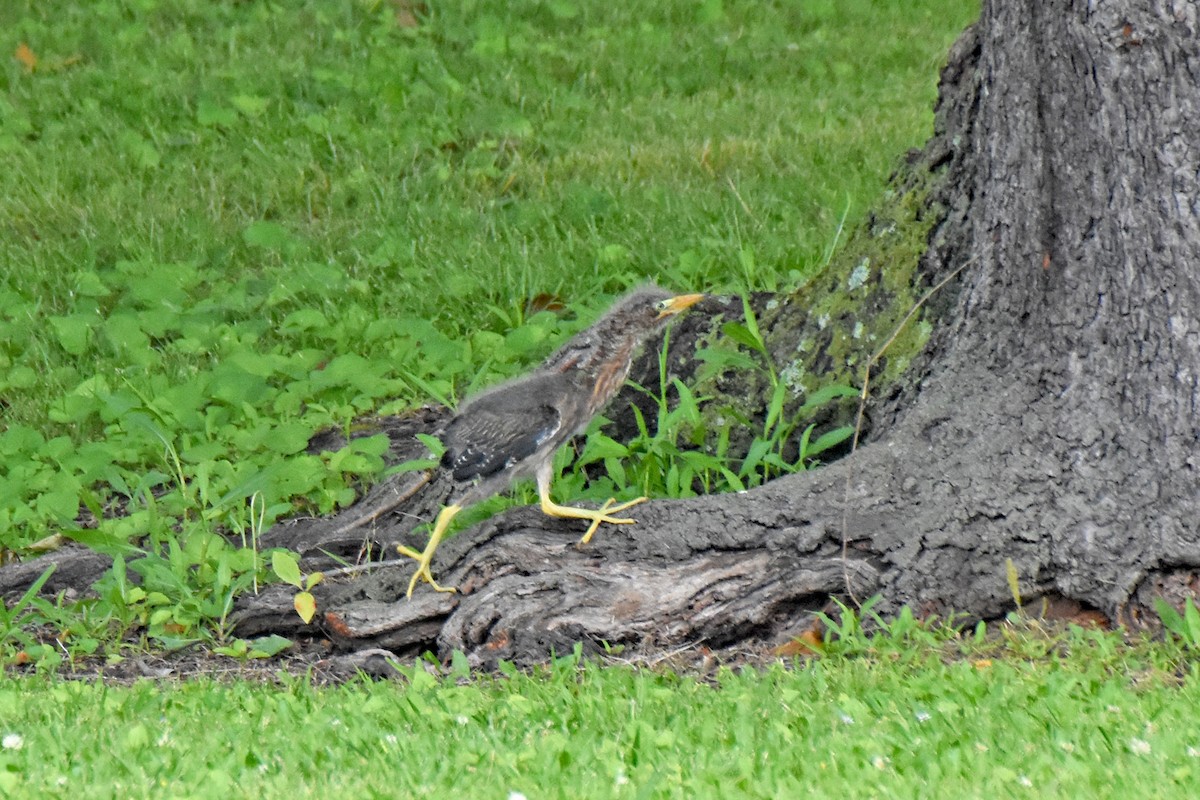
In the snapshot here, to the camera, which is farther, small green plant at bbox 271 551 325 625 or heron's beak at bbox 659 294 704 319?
heron's beak at bbox 659 294 704 319

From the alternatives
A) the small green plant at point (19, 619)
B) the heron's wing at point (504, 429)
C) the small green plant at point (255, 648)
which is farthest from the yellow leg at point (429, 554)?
the small green plant at point (19, 619)

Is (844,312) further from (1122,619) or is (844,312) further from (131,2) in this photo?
(131,2)

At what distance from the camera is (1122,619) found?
448cm

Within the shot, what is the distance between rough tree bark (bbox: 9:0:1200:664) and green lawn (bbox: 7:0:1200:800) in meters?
0.25

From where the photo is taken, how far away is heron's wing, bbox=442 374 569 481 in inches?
210

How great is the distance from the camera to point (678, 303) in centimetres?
565

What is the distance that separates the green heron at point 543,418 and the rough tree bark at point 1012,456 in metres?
0.17

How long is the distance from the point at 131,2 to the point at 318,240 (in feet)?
14.7

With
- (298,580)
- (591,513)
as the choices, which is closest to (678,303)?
(591,513)

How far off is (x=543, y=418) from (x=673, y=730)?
5.89 ft

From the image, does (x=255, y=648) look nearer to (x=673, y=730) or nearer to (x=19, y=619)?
(x=19, y=619)

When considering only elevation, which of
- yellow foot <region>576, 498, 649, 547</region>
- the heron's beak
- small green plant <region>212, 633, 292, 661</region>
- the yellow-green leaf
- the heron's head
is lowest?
small green plant <region>212, 633, 292, 661</region>

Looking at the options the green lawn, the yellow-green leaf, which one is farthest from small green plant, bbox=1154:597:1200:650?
the yellow-green leaf

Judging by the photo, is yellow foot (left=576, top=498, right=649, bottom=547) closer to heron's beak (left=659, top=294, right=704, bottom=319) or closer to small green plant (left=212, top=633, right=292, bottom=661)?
heron's beak (left=659, top=294, right=704, bottom=319)
